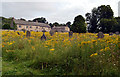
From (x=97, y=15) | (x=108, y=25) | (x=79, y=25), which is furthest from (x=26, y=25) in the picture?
(x=108, y=25)

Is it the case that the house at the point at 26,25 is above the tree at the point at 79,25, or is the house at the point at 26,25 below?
above

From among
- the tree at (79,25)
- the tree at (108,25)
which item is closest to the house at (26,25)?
the tree at (79,25)

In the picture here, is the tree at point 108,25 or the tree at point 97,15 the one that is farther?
the tree at point 97,15

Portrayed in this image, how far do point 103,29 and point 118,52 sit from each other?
31.0 metres

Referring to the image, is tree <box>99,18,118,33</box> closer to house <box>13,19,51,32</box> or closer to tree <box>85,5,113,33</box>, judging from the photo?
tree <box>85,5,113,33</box>

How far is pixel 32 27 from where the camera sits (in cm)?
5878

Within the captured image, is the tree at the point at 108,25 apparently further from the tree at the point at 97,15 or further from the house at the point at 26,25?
the house at the point at 26,25

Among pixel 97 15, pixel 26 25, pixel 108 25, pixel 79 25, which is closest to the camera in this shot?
pixel 79 25

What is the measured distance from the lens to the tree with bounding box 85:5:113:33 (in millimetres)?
35275

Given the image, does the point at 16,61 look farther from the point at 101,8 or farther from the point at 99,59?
the point at 101,8

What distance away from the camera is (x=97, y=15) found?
37094 mm

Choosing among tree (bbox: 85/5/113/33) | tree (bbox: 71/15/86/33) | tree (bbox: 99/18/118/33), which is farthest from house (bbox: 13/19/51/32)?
tree (bbox: 99/18/118/33)

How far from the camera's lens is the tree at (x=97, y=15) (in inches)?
1389

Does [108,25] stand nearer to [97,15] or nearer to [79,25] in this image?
[97,15]
